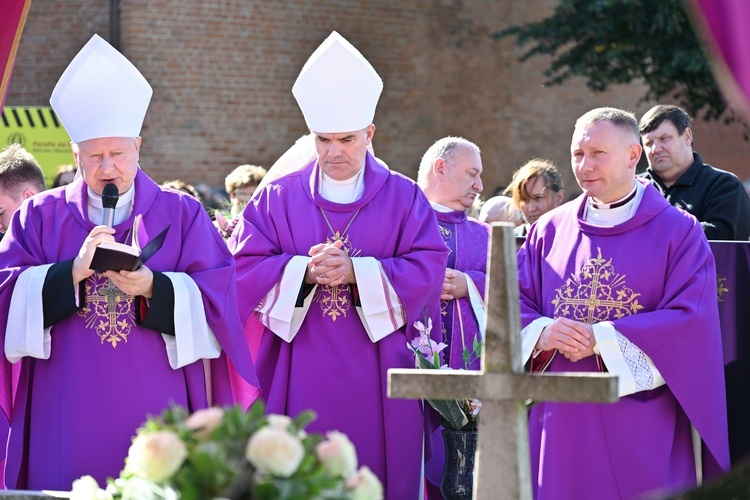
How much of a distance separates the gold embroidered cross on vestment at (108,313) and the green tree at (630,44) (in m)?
10.5

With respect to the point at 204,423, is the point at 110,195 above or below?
above

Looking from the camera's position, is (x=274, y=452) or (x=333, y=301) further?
(x=333, y=301)

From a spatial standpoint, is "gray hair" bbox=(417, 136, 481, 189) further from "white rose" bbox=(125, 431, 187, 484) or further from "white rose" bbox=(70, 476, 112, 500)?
"white rose" bbox=(125, 431, 187, 484)

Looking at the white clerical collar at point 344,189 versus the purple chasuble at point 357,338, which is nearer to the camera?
the purple chasuble at point 357,338

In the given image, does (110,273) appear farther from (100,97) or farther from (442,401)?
(442,401)

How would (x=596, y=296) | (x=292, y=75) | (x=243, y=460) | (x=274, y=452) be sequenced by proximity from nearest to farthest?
(x=274, y=452), (x=243, y=460), (x=596, y=296), (x=292, y=75)

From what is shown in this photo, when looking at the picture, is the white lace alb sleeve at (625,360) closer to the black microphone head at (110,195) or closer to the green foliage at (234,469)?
the black microphone head at (110,195)

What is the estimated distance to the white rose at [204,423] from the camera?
2646mm

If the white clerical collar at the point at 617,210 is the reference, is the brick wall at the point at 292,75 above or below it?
above

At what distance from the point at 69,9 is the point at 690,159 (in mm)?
10231

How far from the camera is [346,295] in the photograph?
17.4 ft

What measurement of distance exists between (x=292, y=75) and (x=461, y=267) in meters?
10.0

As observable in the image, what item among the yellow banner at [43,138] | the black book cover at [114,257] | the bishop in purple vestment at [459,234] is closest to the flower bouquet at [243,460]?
the black book cover at [114,257]

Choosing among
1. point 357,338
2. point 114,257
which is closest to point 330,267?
point 357,338
